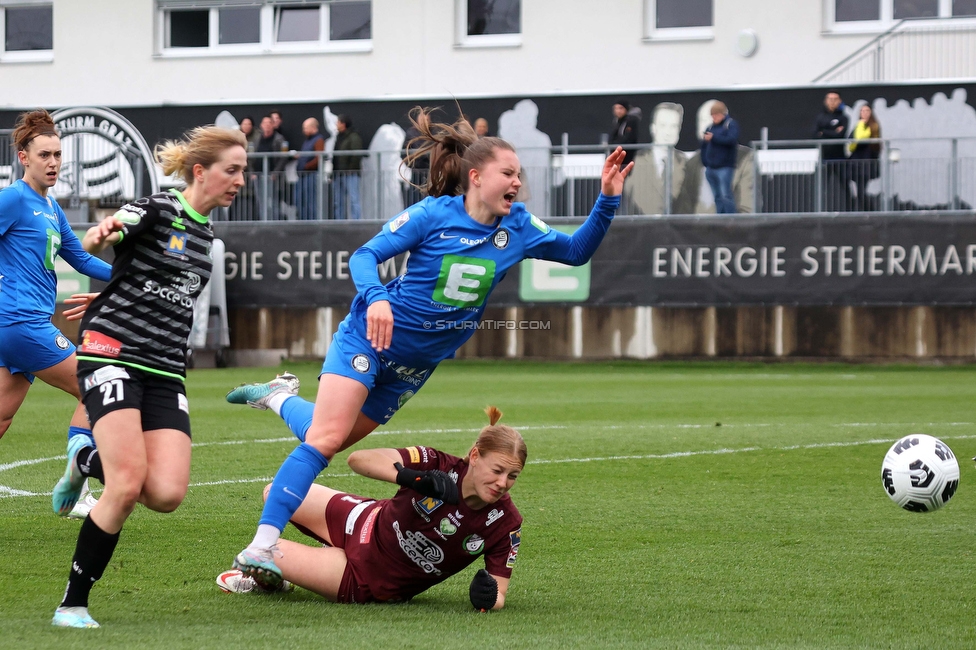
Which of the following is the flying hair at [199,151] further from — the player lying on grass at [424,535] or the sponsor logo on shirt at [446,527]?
the sponsor logo on shirt at [446,527]

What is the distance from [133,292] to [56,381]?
3.03 m

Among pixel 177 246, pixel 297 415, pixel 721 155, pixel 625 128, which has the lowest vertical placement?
pixel 297 415

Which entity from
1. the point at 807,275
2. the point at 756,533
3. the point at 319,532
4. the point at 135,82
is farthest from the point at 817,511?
the point at 135,82

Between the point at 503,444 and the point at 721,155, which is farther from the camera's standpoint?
the point at 721,155

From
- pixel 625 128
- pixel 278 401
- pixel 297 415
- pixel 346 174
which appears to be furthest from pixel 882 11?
pixel 297 415

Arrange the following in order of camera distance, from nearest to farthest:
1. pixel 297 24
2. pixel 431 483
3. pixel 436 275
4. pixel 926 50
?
1. pixel 431 483
2. pixel 436 275
3. pixel 926 50
4. pixel 297 24

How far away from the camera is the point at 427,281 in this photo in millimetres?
5879

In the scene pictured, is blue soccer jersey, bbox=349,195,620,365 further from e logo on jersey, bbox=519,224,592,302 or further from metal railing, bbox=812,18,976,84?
metal railing, bbox=812,18,976,84

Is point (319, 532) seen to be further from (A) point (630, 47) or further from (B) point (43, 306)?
(A) point (630, 47)

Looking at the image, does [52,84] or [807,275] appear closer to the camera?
[807,275]

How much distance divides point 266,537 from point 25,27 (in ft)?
95.2

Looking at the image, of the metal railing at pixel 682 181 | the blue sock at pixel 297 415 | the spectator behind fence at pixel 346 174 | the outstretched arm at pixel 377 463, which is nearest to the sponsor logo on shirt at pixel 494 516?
the outstretched arm at pixel 377 463

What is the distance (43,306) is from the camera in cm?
774

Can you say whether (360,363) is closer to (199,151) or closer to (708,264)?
(199,151)
